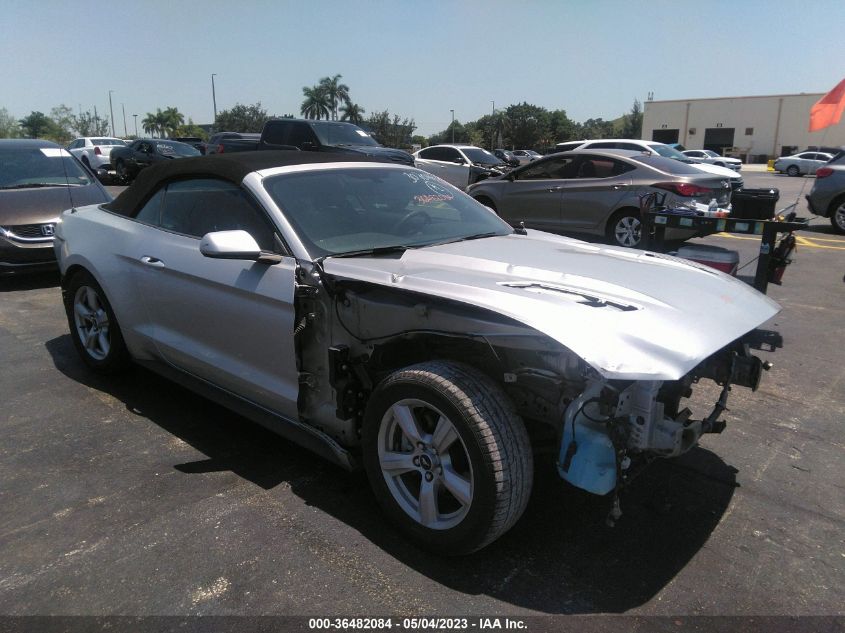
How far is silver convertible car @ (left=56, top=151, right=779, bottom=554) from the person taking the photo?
233cm

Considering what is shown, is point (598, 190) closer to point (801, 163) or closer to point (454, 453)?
point (454, 453)

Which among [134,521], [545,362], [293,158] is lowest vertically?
[134,521]

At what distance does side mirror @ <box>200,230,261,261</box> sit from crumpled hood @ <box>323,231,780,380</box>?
0.39 meters

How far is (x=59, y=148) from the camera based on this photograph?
348 inches

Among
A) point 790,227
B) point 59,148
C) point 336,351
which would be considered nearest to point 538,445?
point 336,351

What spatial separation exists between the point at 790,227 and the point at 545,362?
3.94m

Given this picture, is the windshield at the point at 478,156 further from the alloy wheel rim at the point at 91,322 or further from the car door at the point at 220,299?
the car door at the point at 220,299

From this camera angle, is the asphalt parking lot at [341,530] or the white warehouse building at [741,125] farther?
the white warehouse building at [741,125]

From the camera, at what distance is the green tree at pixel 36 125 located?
3413 inches

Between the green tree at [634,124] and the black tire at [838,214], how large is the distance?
84.0m

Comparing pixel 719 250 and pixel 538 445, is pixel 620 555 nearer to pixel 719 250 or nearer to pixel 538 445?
pixel 538 445

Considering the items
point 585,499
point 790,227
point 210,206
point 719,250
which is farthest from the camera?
point 790,227

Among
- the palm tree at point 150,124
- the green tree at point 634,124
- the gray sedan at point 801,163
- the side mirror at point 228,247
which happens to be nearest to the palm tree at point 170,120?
the palm tree at point 150,124

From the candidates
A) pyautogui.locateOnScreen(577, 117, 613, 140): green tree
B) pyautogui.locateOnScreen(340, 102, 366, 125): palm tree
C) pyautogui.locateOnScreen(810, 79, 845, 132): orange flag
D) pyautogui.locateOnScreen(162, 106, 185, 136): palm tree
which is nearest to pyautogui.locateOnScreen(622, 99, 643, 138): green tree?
pyautogui.locateOnScreen(577, 117, 613, 140): green tree
